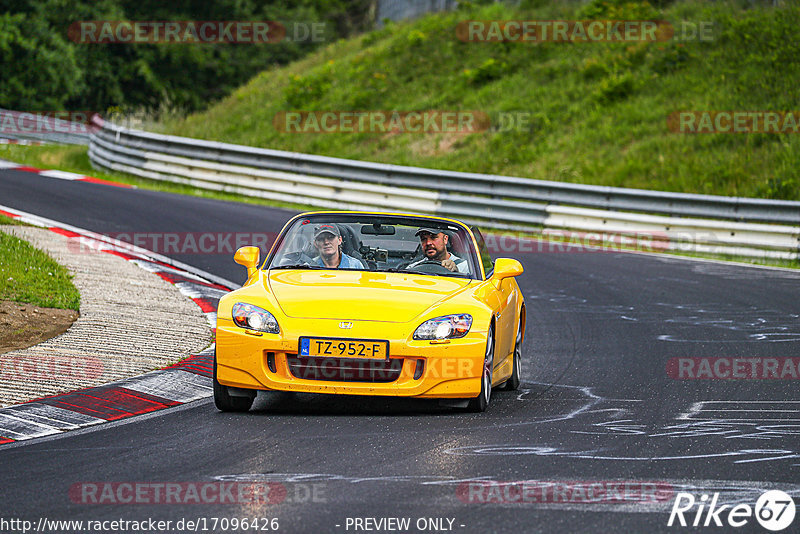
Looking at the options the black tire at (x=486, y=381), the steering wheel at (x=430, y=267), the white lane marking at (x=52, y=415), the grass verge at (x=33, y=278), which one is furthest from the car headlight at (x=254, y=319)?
the grass verge at (x=33, y=278)

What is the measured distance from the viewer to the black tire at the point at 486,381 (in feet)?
24.8

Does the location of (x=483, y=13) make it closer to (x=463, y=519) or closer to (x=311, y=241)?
(x=311, y=241)

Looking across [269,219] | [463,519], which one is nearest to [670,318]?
[463,519]

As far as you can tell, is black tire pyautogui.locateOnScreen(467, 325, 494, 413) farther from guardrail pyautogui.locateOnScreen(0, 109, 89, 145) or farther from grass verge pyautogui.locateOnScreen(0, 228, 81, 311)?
guardrail pyautogui.locateOnScreen(0, 109, 89, 145)

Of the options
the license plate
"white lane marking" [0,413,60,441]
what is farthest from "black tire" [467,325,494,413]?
"white lane marking" [0,413,60,441]

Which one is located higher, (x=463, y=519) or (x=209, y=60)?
Result: (x=209, y=60)

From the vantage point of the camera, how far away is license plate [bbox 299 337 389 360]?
729cm

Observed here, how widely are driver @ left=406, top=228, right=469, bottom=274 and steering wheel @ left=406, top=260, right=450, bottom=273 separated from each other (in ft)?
0.09

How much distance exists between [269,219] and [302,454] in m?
13.7

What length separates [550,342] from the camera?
10820mm

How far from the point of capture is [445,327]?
24.6ft

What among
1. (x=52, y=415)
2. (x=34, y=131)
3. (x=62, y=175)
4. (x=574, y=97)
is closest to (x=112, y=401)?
(x=52, y=415)

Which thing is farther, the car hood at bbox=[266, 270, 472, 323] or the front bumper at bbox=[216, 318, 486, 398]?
the car hood at bbox=[266, 270, 472, 323]

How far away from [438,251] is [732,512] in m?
4.04
